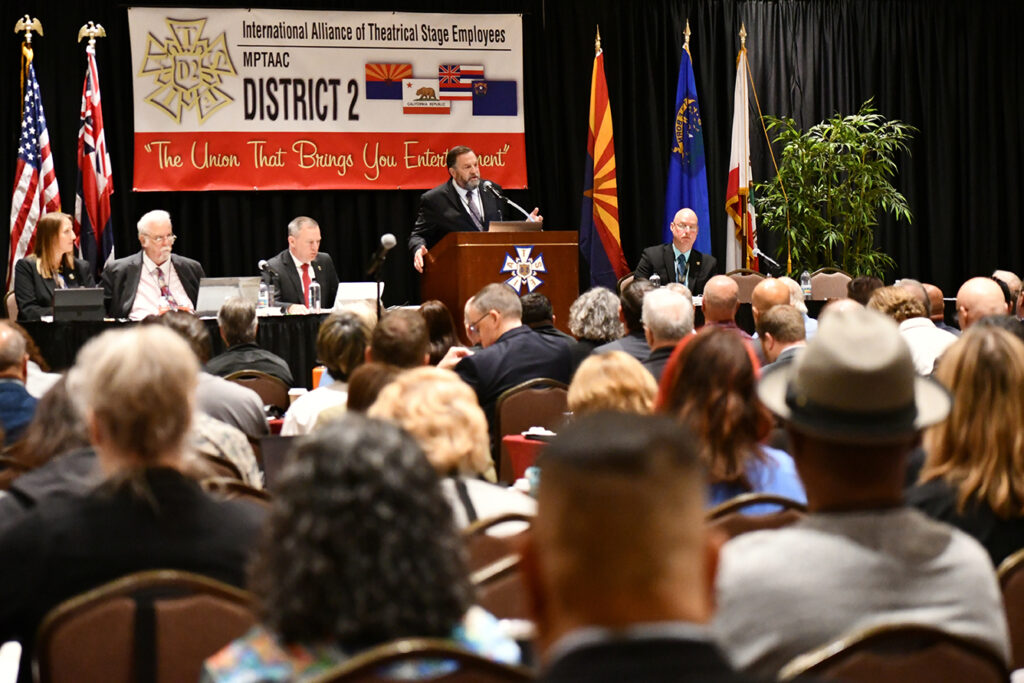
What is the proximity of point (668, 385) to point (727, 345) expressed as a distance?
0.19m

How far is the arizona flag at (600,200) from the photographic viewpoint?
383 inches

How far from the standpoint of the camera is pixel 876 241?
38.4 feet

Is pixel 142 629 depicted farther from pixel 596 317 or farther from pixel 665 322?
pixel 596 317

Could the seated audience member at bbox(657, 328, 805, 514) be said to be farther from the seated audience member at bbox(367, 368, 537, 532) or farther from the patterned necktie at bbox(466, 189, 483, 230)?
the patterned necktie at bbox(466, 189, 483, 230)

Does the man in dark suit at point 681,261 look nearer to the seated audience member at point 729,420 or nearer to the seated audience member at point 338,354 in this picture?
the seated audience member at point 338,354

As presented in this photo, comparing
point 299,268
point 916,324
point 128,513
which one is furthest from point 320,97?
point 128,513

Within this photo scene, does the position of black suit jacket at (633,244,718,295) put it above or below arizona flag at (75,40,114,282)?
below

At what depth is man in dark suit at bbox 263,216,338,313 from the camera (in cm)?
805

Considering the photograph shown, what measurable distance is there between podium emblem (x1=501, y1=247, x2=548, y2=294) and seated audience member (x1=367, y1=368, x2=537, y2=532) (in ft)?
15.6

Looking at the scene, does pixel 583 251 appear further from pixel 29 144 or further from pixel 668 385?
pixel 668 385

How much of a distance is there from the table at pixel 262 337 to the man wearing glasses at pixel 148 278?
0.66m

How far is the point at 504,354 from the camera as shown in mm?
5207

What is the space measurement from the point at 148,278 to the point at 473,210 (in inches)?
91.1

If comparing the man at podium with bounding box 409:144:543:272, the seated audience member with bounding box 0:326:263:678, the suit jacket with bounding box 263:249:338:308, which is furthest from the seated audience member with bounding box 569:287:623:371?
the seated audience member with bounding box 0:326:263:678
